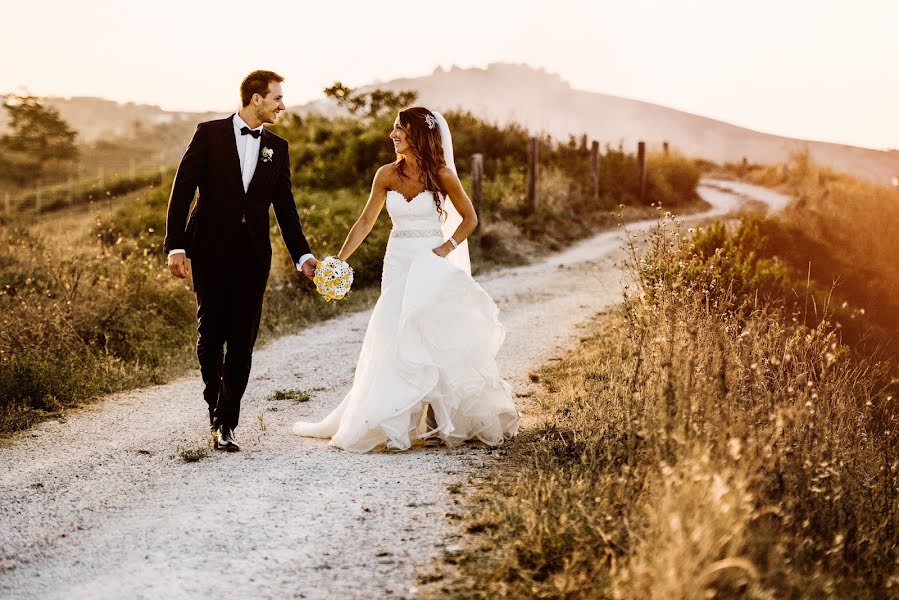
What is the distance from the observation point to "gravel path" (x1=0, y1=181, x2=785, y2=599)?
3.97m

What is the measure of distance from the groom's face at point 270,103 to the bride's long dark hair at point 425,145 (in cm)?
79

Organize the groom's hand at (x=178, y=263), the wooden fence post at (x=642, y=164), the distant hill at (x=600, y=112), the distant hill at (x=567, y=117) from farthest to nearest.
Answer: the distant hill at (x=567, y=117) < the distant hill at (x=600, y=112) < the wooden fence post at (x=642, y=164) < the groom's hand at (x=178, y=263)

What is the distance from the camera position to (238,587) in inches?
151

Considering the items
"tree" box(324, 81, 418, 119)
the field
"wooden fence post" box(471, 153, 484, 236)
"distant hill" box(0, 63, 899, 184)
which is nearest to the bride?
the field

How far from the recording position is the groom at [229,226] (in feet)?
18.5

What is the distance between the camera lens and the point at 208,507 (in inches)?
190

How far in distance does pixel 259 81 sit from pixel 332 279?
52.6 inches

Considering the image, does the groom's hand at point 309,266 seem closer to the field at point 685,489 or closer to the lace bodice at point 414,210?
the lace bodice at point 414,210

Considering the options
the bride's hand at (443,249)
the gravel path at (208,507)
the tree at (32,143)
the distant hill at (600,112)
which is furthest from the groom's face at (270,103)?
the tree at (32,143)

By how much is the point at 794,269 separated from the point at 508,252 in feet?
16.3

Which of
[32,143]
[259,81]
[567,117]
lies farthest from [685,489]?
[567,117]

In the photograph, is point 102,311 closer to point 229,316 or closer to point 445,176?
point 229,316

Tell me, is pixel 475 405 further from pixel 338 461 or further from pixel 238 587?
pixel 238 587

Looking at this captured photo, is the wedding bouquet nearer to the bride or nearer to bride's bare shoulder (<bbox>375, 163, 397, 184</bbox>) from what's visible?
the bride
